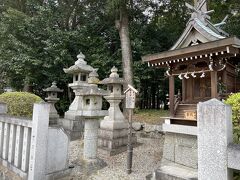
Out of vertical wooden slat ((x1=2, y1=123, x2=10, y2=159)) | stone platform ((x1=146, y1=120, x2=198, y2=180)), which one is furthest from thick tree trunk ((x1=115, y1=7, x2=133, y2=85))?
vertical wooden slat ((x1=2, y1=123, x2=10, y2=159))

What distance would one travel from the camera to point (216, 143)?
216 cm

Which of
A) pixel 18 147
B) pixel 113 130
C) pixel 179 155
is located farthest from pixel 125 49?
pixel 18 147

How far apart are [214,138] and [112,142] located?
607 cm

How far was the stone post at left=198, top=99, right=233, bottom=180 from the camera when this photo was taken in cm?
211

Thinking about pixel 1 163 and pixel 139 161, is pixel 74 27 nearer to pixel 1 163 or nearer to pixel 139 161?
pixel 139 161

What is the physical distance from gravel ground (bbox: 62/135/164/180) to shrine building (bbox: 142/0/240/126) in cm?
160

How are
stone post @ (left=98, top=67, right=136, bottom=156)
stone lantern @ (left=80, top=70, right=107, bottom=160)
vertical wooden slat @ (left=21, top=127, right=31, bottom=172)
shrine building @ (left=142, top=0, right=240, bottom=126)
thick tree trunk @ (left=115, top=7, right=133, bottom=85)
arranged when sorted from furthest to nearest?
thick tree trunk @ (left=115, top=7, right=133, bottom=85), stone post @ (left=98, top=67, right=136, bottom=156), shrine building @ (left=142, top=0, right=240, bottom=126), stone lantern @ (left=80, top=70, right=107, bottom=160), vertical wooden slat @ (left=21, top=127, right=31, bottom=172)

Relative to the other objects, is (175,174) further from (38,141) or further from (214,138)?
(214,138)

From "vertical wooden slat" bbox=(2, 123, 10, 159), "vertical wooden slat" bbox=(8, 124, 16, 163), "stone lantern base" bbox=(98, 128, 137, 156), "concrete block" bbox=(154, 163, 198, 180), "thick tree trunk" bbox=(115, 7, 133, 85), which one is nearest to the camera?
"vertical wooden slat" bbox=(8, 124, 16, 163)

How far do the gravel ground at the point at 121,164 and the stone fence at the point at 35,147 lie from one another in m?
0.58

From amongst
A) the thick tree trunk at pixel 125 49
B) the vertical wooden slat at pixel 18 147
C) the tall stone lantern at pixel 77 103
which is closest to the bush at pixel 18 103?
the tall stone lantern at pixel 77 103

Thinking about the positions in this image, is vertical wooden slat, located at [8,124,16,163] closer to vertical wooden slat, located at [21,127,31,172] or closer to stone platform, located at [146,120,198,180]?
vertical wooden slat, located at [21,127,31,172]

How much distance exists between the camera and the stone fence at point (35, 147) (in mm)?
3740

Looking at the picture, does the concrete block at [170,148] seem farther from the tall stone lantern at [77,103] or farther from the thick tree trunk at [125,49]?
the thick tree trunk at [125,49]
